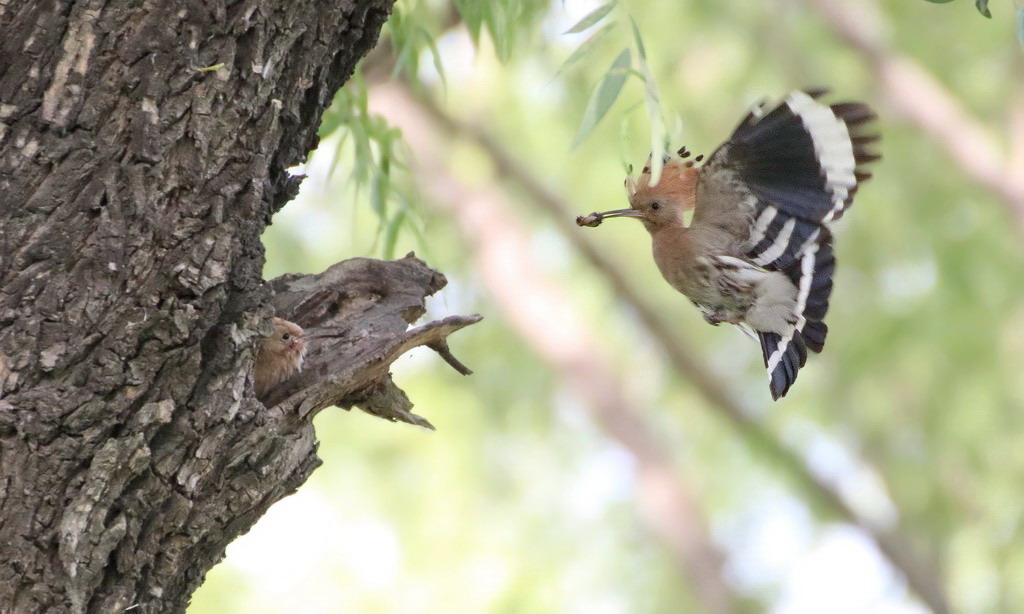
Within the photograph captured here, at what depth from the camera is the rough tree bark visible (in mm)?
1938

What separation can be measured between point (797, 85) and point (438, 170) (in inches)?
97.0

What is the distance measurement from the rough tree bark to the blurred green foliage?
4.91 metres

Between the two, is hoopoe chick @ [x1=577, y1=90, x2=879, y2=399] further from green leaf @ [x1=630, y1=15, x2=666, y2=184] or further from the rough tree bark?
the rough tree bark

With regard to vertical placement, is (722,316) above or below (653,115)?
below

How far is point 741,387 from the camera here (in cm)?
864

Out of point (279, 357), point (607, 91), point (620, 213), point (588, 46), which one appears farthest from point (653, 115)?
point (279, 357)

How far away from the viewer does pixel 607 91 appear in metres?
2.32

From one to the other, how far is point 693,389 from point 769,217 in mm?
5390

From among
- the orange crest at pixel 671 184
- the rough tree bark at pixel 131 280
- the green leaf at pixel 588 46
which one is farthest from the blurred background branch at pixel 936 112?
the rough tree bark at pixel 131 280

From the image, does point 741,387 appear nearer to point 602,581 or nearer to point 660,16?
point 602,581

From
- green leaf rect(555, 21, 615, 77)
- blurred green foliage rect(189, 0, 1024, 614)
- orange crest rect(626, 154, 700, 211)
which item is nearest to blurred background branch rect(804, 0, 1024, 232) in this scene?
blurred green foliage rect(189, 0, 1024, 614)

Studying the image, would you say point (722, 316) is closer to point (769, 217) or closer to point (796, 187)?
point (769, 217)

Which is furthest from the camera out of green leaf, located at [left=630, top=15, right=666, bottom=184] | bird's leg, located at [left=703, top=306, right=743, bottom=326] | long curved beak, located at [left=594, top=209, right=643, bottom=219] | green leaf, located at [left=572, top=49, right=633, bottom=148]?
bird's leg, located at [left=703, top=306, right=743, bottom=326]

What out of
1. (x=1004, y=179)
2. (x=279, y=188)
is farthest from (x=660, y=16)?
(x=279, y=188)
